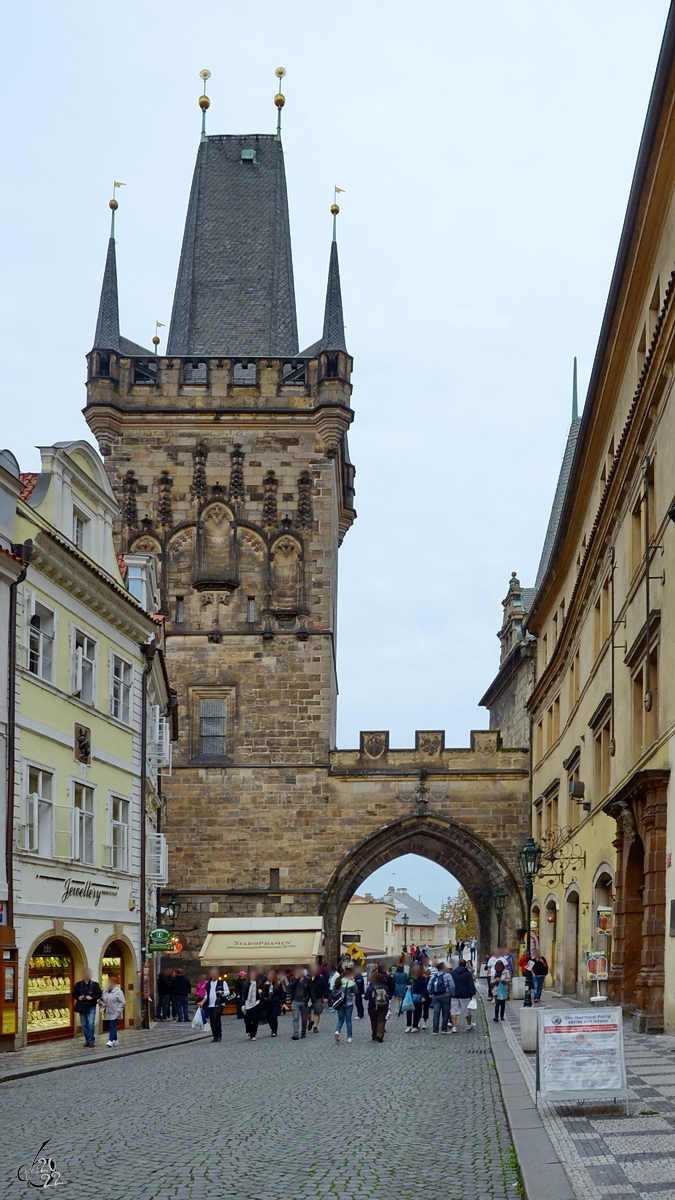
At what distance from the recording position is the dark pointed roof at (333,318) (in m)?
45.7

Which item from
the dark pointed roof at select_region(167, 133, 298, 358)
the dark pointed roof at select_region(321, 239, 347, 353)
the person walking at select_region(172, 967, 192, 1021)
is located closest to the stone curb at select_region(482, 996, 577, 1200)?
the person walking at select_region(172, 967, 192, 1021)

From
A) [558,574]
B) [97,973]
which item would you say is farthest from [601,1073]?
[558,574]

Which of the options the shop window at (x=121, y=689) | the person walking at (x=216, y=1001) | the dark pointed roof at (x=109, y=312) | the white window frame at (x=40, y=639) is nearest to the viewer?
the white window frame at (x=40, y=639)

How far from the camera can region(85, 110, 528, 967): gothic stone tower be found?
42.4m

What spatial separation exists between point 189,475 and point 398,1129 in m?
34.6

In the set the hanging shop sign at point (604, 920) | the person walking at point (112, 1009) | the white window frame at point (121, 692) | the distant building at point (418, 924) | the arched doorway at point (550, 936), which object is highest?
the white window frame at point (121, 692)

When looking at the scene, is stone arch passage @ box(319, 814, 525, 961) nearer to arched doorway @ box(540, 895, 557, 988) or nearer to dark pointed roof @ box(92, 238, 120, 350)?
arched doorway @ box(540, 895, 557, 988)

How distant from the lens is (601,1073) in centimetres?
1105

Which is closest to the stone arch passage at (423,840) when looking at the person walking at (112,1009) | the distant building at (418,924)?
the person walking at (112,1009)

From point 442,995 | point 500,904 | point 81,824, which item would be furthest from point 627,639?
point 500,904

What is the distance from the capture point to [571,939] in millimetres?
31469

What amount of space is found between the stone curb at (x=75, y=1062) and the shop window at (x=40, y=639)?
6.01 meters

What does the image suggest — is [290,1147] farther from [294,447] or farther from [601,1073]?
[294,447]

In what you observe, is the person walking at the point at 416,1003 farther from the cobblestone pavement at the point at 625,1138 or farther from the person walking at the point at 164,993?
the cobblestone pavement at the point at 625,1138
